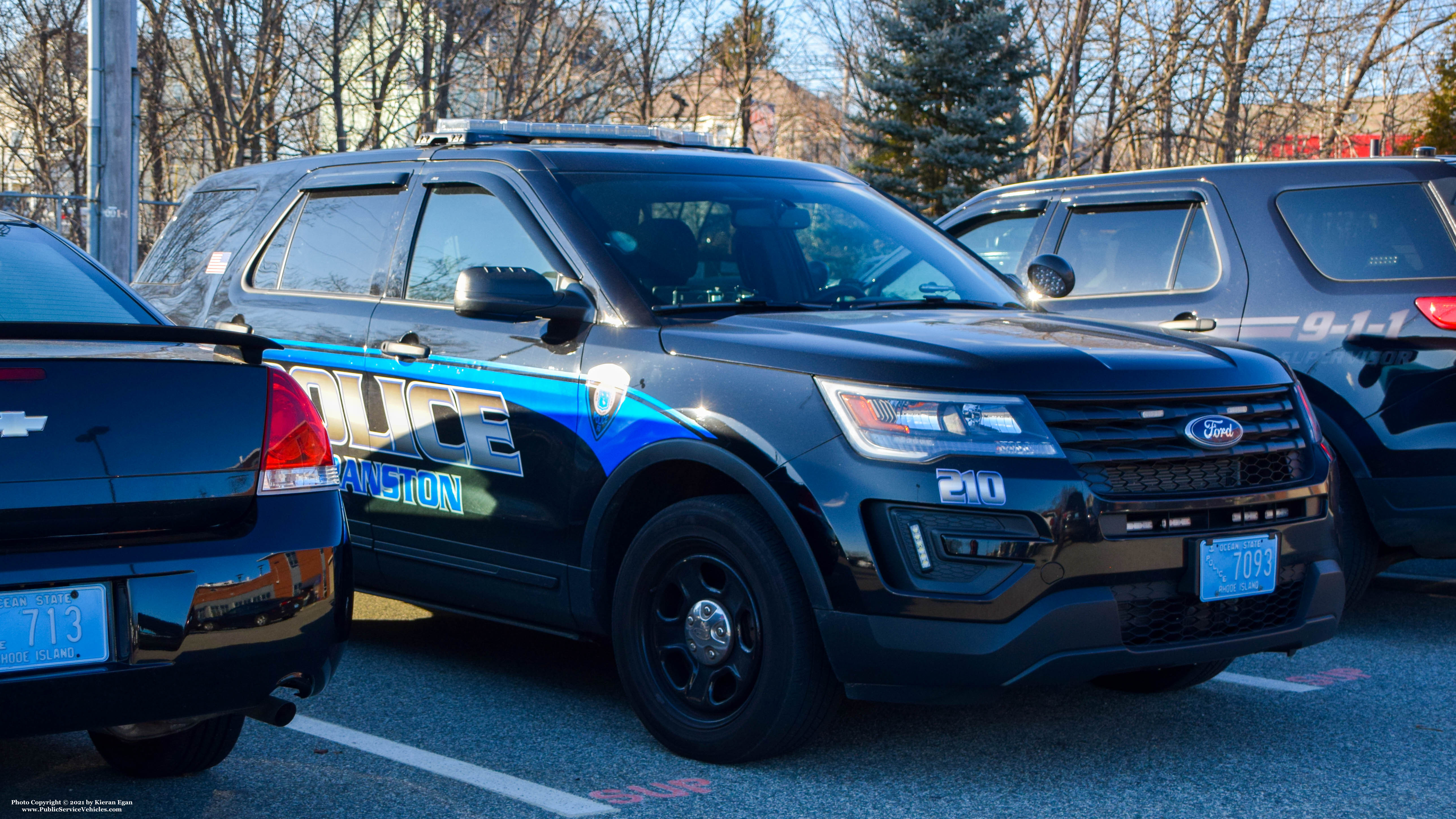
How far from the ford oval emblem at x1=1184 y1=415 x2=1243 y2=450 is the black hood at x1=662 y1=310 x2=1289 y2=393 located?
94mm

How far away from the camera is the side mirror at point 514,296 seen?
4125 millimetres

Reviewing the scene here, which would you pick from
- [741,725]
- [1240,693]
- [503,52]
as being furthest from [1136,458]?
[503,52]

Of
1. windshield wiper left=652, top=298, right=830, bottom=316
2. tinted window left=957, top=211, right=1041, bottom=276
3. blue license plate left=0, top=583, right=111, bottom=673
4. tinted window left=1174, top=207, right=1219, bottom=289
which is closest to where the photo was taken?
blue license plate left=0, top=583, right=111, bottom=673

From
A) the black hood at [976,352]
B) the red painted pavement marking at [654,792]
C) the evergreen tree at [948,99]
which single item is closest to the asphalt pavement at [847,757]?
the red painted pavement marking at [654,792]

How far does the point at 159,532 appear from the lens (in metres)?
2.96

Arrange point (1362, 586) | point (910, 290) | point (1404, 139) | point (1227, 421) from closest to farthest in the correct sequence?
point (1227, 421), point (910, 290), point (1362, 586), point (1404, 139)

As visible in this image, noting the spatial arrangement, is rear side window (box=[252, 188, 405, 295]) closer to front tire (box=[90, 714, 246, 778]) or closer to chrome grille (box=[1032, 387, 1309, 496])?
front tire (box=[90, 714, 246, 778])

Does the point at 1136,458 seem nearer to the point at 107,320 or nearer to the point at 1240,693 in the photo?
the point at 1240,693

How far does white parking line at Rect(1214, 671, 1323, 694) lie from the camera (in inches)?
188

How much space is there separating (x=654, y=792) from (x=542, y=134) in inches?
108

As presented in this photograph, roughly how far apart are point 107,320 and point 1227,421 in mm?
3007

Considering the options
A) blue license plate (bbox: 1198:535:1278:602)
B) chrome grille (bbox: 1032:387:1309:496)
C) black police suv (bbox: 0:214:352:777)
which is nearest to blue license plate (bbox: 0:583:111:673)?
black police suv (bbox: 0:214:352:777)

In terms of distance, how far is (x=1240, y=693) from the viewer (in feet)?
15.6

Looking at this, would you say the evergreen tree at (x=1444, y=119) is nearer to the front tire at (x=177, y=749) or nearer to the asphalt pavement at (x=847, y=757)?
the asphalt pavement at (x=847, y=757)
